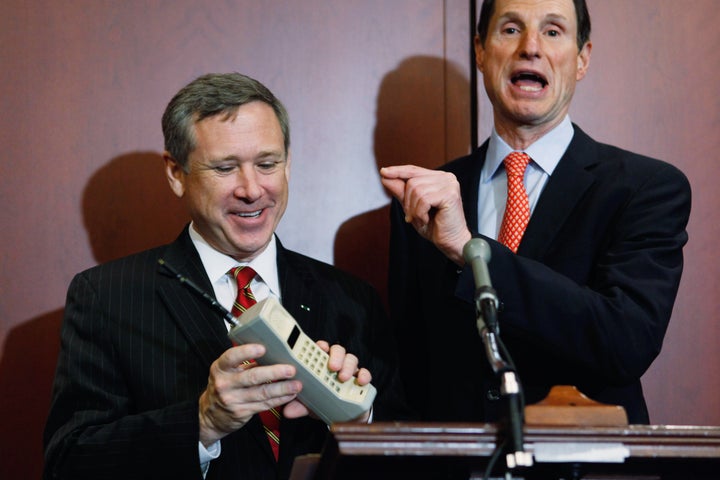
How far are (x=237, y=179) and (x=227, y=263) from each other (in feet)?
0.61

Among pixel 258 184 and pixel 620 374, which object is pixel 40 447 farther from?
pixel 620 374

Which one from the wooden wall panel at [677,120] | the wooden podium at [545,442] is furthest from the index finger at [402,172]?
the wooden wall panel at [677,120]

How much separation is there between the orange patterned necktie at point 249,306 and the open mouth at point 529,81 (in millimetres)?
719

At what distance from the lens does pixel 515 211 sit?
204 cm

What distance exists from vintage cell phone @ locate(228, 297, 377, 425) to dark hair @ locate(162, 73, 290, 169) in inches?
22.0

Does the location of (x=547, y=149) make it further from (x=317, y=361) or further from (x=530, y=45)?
(x=317, y=361)

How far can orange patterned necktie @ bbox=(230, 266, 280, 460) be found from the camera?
1.94 meters

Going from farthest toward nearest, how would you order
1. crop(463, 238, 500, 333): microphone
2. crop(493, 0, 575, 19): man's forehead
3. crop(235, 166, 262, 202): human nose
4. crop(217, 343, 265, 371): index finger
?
crop(493, 0, 575, 19): man's forehead, crop(235, 166, 262, 202): human nose, crop(217, 343, 265, 371): index finger, crop(463, 238, 500, 333): microphone

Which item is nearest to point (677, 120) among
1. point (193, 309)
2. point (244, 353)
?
point (193, 309)

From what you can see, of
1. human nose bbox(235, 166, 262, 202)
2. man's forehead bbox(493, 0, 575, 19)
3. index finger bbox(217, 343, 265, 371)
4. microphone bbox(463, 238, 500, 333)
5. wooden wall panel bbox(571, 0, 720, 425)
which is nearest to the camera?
microphone bbox(463, 238, 500, 333)

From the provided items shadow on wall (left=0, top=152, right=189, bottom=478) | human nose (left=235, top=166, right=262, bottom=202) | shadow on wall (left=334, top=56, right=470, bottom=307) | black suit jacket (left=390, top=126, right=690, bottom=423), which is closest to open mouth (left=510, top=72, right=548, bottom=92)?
black suit jacket (left=390, top=126, right=690, bottom=423)

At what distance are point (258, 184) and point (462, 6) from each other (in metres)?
0.95

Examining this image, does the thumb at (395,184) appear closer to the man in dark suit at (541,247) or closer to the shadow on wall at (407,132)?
the man in dark suit at (541,247)

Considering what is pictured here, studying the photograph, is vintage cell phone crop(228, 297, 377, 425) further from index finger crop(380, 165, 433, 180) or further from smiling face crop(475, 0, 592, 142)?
smiling face crop(475, 0, 592, 142)
